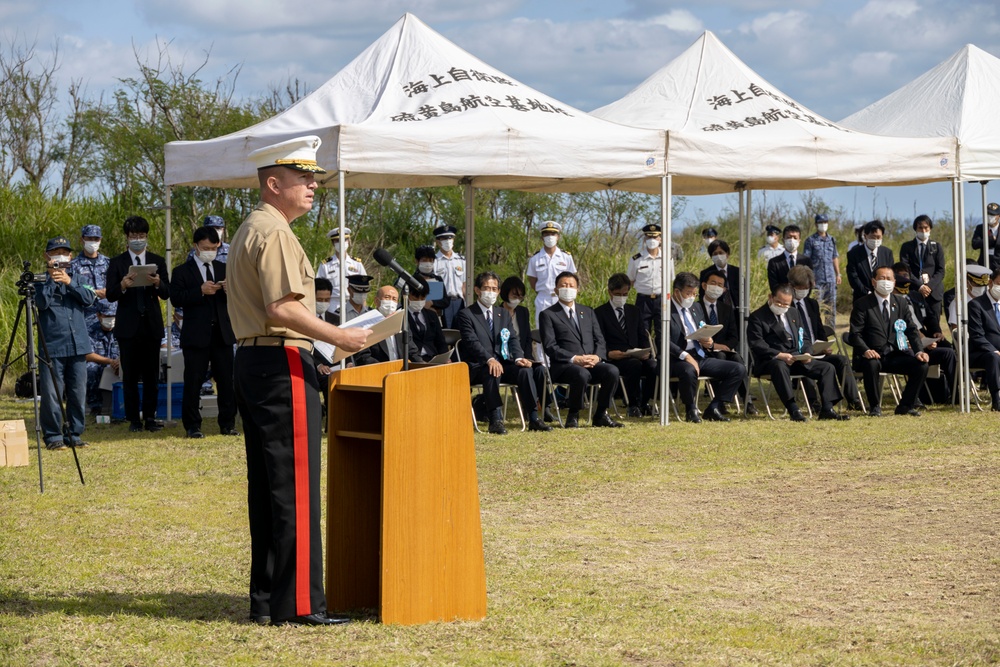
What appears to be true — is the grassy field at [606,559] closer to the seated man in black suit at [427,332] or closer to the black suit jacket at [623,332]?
the seated man in black suit at [427,332]

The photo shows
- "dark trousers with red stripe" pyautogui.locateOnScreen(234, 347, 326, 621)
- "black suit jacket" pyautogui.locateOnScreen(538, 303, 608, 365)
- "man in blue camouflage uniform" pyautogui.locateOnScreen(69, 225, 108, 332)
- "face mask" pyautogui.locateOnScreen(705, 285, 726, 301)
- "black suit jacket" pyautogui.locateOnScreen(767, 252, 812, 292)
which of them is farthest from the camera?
"black suit jacket" pyautogui.locateOnScreen(767, 252, 812, 292)

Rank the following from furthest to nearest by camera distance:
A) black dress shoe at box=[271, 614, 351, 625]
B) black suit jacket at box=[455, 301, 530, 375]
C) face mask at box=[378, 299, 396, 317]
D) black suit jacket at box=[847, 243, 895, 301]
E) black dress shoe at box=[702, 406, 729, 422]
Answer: black suit jacket at box=[847, 243, 895, 301] → black dress shoe at box=[702, 406, 729, 422] → black suit jacket at box=[455, 301, 530, 375] → face mask at box=[378, 299, 396, 317] → black dress shoe at box=[271, 614, 351, 625]

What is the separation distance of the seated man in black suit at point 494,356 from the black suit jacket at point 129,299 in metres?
2.79

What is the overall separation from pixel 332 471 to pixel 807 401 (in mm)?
8760

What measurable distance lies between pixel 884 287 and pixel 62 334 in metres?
8.16

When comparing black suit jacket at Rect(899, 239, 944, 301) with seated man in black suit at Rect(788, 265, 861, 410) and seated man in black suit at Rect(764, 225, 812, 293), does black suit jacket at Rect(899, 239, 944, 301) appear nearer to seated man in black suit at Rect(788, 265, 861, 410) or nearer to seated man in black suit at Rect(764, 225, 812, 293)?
seated man in black suit at Rect(764, 225, 812, 293)

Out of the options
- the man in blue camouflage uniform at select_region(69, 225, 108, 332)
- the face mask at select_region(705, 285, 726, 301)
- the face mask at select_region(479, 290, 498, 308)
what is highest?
the man in blue camouflage uniform at select_region(69, 225, 108, 332)

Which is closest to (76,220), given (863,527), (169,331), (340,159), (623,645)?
(169,331)

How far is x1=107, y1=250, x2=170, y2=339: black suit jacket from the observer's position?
1223 cm

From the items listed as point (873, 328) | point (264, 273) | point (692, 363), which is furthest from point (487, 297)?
point (264, 273)

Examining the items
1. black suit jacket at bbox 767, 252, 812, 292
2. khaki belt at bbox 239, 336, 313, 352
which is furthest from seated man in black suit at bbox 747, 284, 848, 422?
khaki belt at bbox 239, 336, 313, 352

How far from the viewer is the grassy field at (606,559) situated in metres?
5.14

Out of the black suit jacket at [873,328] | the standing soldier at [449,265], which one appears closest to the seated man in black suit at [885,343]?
the black suit jacket at [873,328]

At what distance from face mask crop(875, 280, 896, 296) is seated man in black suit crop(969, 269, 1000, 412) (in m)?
0.83
